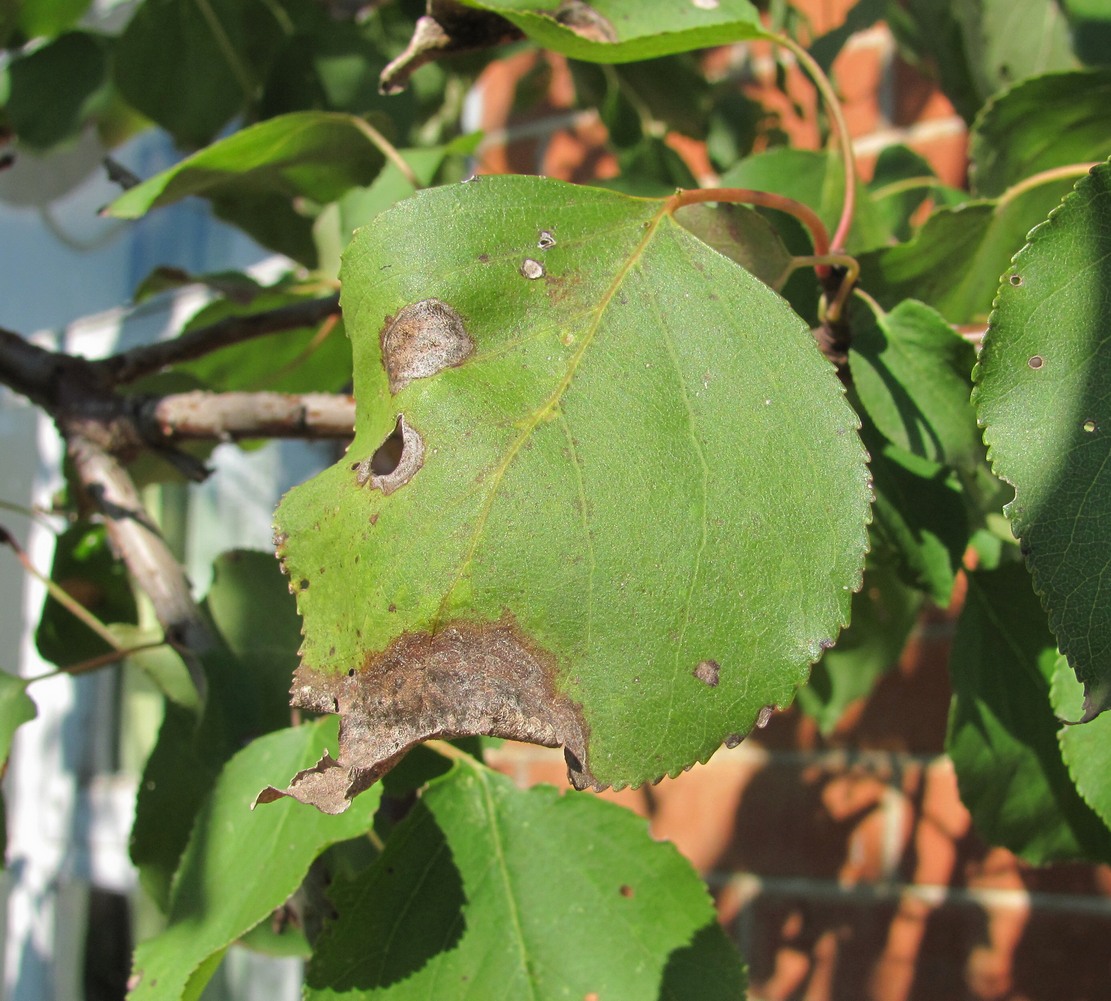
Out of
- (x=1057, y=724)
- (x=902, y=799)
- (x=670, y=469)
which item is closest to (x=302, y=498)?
(x=670, y=469)

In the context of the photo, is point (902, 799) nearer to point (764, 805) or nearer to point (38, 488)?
point (764, 805)

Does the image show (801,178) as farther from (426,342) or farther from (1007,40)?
(426,342)

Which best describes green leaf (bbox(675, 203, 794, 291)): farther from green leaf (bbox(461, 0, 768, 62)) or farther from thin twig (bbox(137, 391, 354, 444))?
thin twig (bbox(137, 391, 354, 444))

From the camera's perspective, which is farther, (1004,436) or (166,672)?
(166,672)

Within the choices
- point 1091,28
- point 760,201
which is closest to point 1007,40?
point 1091,28

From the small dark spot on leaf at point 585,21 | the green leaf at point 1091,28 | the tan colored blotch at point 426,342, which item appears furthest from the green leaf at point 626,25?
the green leaf at point 1091,28

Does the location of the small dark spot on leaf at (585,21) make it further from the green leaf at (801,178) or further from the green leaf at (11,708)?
the green leaf at (11,708)

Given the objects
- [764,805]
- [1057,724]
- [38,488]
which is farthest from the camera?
[38,488]
